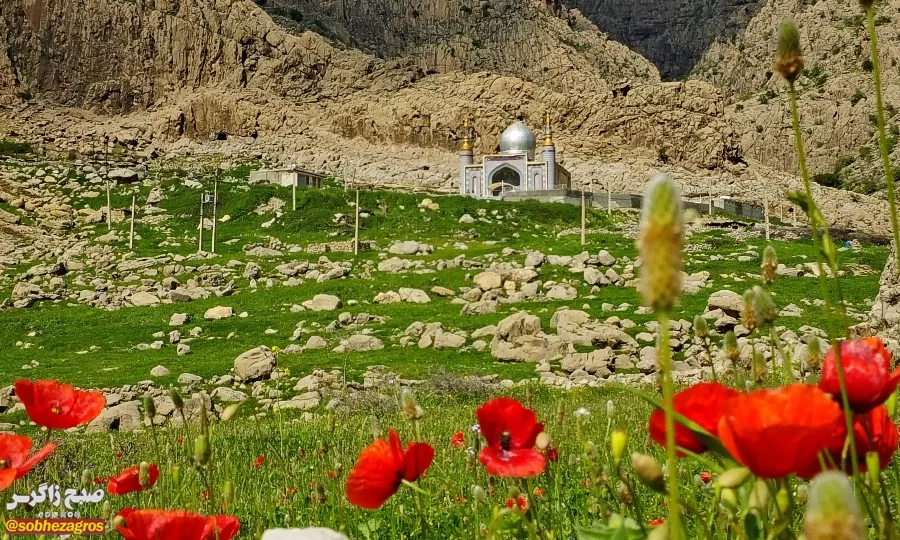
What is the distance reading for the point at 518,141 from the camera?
48812 millimetres

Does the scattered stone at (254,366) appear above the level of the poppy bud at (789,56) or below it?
below

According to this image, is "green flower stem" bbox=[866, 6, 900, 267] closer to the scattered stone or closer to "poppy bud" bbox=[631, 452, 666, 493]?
"poppy bud" bbox=[631, 452, 666, 493]

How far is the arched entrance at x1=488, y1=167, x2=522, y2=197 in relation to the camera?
152ft

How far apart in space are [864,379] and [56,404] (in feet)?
5.07

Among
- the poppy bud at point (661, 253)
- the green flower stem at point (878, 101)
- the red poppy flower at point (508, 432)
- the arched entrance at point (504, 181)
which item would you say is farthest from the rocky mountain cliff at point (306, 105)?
the poppy bud at point (661, 253)

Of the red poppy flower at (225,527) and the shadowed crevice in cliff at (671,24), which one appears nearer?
the red poppy flower at (225,527)

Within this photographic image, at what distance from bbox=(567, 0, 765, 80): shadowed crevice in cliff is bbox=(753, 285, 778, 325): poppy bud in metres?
110

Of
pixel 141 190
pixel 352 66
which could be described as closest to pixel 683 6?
pixel 352 66

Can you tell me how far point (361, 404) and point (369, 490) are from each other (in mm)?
7780

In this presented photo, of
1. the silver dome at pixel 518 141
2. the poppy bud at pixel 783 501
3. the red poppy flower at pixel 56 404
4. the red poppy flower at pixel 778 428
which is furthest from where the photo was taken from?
the silver dome at pixel 518 141

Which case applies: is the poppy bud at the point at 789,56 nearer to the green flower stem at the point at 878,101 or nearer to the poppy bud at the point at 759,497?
the green flower stem at the point at 878,101

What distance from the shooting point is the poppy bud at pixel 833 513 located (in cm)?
47

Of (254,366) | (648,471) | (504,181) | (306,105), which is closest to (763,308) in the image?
(648,471)

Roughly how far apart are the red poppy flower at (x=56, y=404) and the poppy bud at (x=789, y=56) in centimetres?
144
